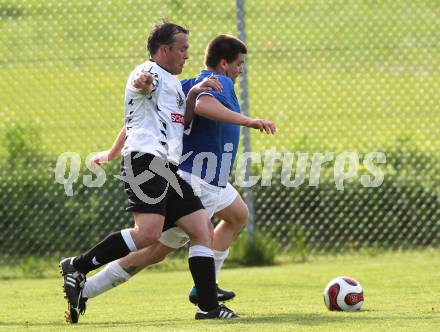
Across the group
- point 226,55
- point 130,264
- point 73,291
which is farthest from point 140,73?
point 73,291

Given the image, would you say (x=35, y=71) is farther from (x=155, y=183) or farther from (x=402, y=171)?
(x=155, y=183)

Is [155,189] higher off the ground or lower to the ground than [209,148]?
lower

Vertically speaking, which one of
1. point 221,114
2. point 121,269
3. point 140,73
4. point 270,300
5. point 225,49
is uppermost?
point 225,49

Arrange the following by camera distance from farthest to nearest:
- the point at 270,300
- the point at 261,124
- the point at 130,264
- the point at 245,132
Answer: the point at 245,132 < the point at 270,300 < the point at 130,264 < the point at 261,124

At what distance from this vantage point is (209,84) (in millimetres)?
5801

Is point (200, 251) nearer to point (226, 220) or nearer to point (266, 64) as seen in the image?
point (226, 220)

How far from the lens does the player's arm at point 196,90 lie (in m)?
5.80

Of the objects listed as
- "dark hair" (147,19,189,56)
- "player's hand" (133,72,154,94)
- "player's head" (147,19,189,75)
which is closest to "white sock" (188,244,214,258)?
"player's hand" (133,72,154,94)

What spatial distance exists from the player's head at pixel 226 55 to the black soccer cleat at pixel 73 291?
1.55m

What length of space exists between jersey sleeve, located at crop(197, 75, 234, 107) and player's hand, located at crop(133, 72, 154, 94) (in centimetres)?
38

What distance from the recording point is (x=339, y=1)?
10.6 m

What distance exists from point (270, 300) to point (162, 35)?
213cm

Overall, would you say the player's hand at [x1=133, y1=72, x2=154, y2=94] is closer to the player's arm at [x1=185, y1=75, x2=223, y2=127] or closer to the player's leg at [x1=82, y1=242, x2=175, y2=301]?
the player's arm at [x1=185, y1=75, x2=223, y2=127]

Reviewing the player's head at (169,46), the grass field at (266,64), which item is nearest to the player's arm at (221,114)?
the player's head at (169,46)
